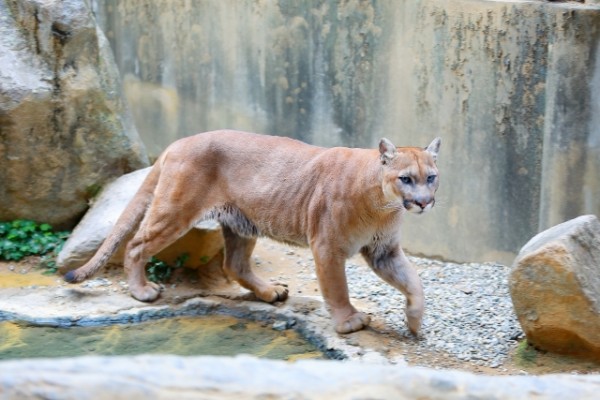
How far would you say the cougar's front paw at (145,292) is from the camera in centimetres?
848

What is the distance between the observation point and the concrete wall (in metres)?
8.67

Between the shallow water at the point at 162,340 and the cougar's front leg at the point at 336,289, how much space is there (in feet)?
1.14

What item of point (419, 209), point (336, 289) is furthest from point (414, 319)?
point (419, 209)

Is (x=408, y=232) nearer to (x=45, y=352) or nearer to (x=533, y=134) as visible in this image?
(x=533, y=134)

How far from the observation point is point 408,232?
10008 mm

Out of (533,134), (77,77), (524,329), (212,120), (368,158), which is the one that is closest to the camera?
(524,329)

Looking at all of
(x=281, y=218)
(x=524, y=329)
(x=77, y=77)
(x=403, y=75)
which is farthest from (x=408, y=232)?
(x=77, y=77)

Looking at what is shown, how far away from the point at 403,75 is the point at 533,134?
58.9 inches

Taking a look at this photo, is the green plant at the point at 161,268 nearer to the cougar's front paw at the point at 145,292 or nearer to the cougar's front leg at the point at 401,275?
the cougar's front paw at the point at 145,292

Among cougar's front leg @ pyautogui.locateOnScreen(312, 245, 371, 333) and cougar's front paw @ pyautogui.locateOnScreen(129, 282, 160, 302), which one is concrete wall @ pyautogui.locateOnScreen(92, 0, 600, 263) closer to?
cougar's front leg @ pyautogui.locateOnScreen(312, 245, 371, 333)

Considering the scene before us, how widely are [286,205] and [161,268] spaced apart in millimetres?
1553

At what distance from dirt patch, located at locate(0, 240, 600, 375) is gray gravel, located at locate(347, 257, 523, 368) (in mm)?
117

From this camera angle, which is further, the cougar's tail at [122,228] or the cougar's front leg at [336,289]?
the cougar's tail at [122,228]

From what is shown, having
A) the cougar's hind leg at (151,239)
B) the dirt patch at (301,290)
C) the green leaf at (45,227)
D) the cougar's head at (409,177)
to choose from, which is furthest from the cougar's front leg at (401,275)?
the green leaf at (45,227)
